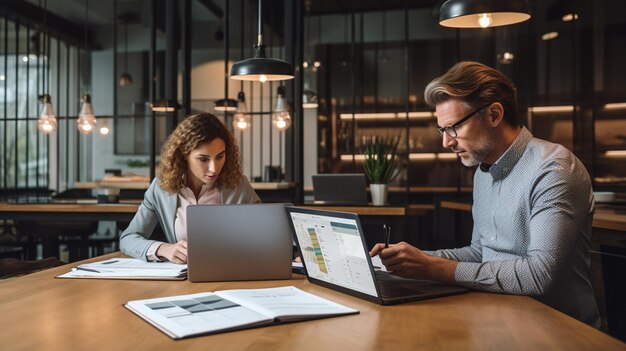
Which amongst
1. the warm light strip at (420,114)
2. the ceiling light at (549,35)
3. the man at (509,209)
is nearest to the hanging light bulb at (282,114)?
the warm light strip at (420,114)

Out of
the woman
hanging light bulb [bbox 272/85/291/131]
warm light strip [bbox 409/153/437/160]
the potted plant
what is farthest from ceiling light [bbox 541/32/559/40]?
the woman

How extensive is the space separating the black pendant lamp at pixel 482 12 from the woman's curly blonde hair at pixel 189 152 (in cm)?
116

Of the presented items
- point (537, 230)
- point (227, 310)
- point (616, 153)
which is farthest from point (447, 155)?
point (227, 310)

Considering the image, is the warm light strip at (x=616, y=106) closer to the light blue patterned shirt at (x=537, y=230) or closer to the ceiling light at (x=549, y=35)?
the ceiling light at (x=549, y=35)

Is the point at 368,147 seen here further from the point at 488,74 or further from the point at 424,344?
the point at 424,344

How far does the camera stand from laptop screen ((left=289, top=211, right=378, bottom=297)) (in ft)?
4.73

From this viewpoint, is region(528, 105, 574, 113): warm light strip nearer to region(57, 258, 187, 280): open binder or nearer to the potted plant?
the potted plant

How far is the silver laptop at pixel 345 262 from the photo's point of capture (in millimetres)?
1433

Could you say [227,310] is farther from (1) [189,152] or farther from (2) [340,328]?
(1) [189,152]

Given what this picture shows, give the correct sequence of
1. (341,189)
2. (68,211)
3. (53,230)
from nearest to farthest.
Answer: (68,211) < (341,189) < (53,230)

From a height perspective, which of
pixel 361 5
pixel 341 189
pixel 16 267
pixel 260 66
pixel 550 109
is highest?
pixel 361 5

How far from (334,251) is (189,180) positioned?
52.8 inches

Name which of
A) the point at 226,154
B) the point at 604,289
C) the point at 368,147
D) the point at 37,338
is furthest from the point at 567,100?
the point at 37,338

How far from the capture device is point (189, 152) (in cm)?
264
